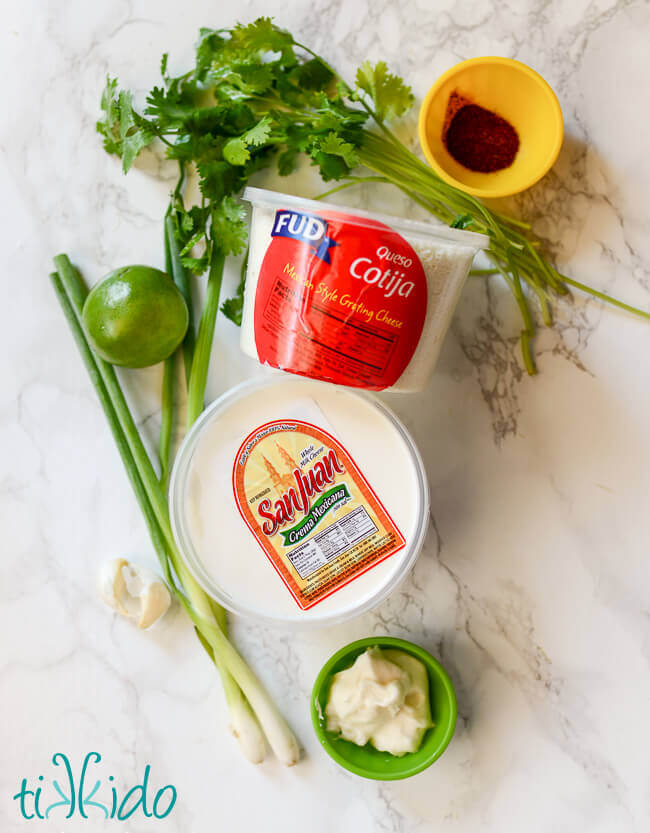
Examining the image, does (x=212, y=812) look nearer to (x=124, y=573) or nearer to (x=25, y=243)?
(x=124, y=573)

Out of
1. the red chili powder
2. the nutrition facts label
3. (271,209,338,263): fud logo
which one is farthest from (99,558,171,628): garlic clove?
the red chili powder

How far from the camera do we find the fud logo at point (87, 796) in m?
1.11

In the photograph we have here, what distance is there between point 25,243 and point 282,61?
1.55 ft

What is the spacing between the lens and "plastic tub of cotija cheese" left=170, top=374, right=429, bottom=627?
0.97m

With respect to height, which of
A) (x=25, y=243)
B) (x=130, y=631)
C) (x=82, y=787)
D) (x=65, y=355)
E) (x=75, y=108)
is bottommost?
(x=82, y=787)

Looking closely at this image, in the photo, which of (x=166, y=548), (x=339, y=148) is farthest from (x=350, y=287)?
(x=166, y=548)

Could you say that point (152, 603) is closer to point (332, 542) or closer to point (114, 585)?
point (114, 585)

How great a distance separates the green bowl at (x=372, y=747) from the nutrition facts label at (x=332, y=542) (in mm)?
131

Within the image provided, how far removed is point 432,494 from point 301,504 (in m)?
0.22

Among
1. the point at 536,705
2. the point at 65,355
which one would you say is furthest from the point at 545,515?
the point at 65,355

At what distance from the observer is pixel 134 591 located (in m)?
1.09

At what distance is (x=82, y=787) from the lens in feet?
3.67

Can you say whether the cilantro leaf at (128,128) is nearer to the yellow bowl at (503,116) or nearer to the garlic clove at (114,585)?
the yellow bowl at (503,116)

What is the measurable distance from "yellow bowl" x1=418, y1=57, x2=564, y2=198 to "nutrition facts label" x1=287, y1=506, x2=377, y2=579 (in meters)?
0.46
